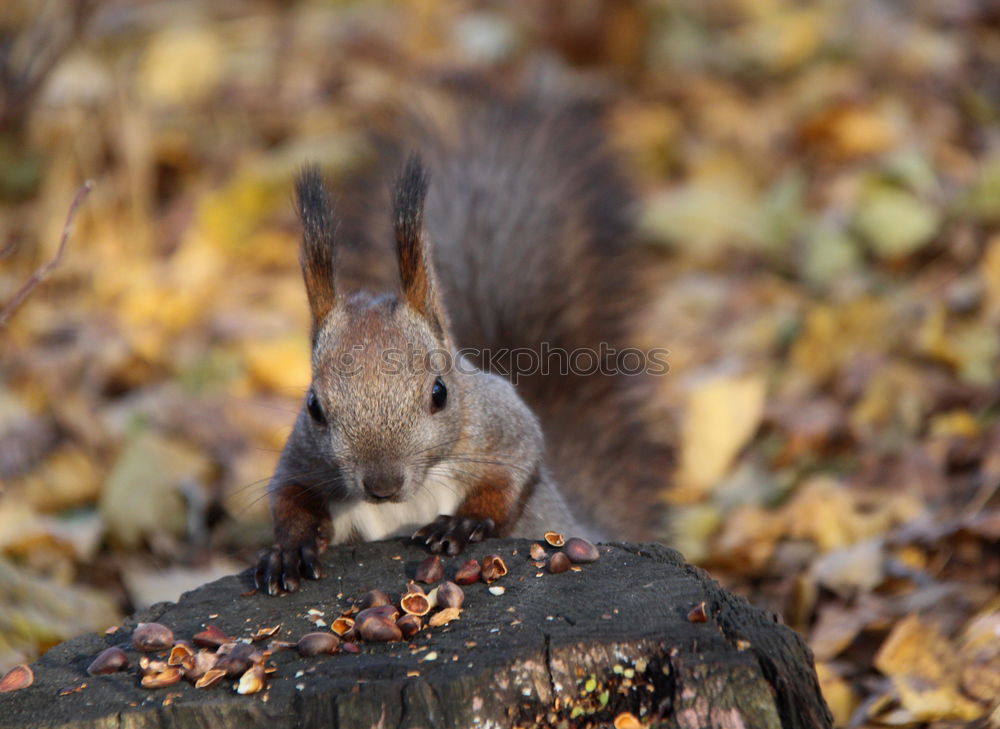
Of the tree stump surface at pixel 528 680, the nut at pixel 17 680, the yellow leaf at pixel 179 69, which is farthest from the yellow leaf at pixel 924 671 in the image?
the yellow leaf at pixel 179 69

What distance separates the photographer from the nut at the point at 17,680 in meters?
1.72

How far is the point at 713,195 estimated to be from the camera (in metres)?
4.96

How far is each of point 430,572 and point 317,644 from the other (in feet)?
1.00

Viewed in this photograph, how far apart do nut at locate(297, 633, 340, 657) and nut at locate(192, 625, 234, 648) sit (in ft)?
0.44

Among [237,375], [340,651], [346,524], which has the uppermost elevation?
[340,651]

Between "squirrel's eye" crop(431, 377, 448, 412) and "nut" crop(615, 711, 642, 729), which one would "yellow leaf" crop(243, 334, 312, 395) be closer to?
"squirrel's eye" crop(431, 377, 448, 412)

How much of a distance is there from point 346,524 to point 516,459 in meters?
0.39

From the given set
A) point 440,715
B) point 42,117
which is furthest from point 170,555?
point 42,117

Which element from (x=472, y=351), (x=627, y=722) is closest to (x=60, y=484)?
(x=472, y=351)

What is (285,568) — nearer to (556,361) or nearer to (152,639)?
(152,639)

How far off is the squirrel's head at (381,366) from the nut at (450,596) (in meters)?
0.33

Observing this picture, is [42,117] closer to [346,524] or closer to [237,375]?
[237,375]

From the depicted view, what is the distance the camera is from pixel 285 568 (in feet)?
6.89

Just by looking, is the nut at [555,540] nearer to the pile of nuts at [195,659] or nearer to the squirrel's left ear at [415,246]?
the pile of nuts at [195,659]
